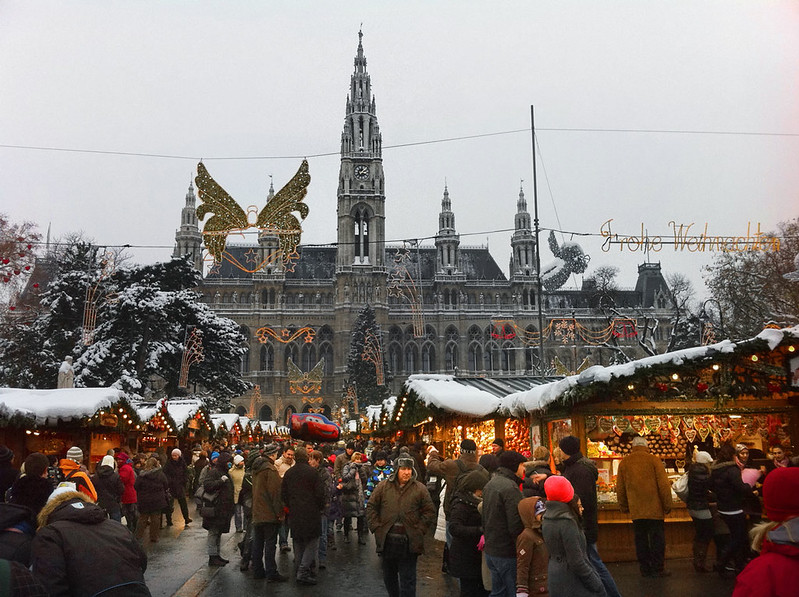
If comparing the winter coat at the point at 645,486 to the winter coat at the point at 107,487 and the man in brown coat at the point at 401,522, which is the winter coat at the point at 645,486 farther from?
the winter coat at the point at 107,487

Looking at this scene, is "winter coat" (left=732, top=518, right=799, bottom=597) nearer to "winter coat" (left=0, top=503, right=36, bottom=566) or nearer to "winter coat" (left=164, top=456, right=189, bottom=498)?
"winter coat" (left=0, top=503, right=36, bottom=566)

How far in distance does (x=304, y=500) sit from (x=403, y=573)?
6.38 ft

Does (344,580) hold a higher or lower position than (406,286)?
lower

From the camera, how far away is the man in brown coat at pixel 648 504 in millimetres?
7082

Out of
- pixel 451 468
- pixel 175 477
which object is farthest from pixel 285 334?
pixel 451 468

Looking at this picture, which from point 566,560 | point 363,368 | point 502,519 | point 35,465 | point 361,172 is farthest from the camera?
point 361,172

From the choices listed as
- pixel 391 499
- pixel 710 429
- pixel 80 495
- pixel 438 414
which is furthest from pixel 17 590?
pixel 438 414

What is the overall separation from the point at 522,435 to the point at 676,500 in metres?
2.98

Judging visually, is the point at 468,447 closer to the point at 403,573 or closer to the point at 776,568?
the point at 403,573

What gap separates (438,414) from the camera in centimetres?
1158

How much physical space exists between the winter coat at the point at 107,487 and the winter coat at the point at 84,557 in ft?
20.5

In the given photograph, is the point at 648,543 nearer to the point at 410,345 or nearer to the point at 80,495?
the point at 80,495

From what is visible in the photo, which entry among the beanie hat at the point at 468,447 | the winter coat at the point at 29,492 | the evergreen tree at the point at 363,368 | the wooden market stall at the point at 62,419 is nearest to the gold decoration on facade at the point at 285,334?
the wooden market stall at the point at 62,419

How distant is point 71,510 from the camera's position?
2.91m
